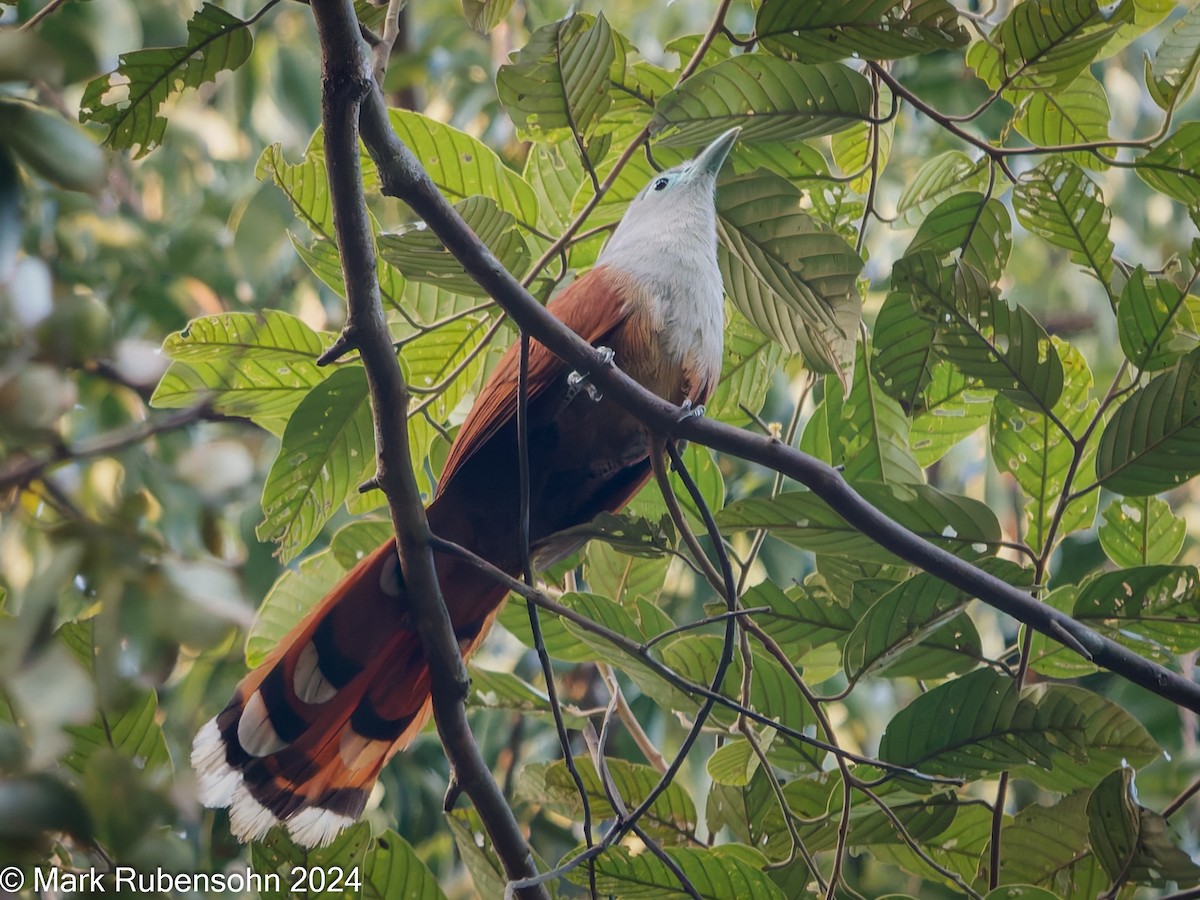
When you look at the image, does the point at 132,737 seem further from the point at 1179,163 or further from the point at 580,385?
the point at 1179,163

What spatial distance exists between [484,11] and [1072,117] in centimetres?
108

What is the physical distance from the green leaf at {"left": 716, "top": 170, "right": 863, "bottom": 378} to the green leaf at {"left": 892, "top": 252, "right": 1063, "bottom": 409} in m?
0.10

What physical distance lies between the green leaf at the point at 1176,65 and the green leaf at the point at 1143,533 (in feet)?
2.19

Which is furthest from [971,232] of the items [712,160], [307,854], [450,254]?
[307,854]

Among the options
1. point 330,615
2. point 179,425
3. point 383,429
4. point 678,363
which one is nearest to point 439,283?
point 383,429

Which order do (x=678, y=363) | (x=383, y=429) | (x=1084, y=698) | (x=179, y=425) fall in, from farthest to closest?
(x=678, y=363) → (x=1084, y=698) → (x=383, y=429) → (x=179, y=425)

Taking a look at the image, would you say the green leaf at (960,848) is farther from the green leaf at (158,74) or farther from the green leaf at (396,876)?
the green leaf at (158,74)

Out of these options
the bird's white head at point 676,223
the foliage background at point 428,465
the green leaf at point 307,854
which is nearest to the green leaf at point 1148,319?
the foliage background at point 428,465

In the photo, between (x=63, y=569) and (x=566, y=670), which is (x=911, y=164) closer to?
(x=566, y=670)

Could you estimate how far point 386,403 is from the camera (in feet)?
5.02

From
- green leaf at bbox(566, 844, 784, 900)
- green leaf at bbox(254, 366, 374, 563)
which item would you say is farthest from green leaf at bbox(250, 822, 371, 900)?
green leaf at bbox(254, 366, 374, 563)

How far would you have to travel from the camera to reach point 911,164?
4805mm

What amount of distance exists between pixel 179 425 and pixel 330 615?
1.25m

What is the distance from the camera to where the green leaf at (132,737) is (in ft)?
5.44
